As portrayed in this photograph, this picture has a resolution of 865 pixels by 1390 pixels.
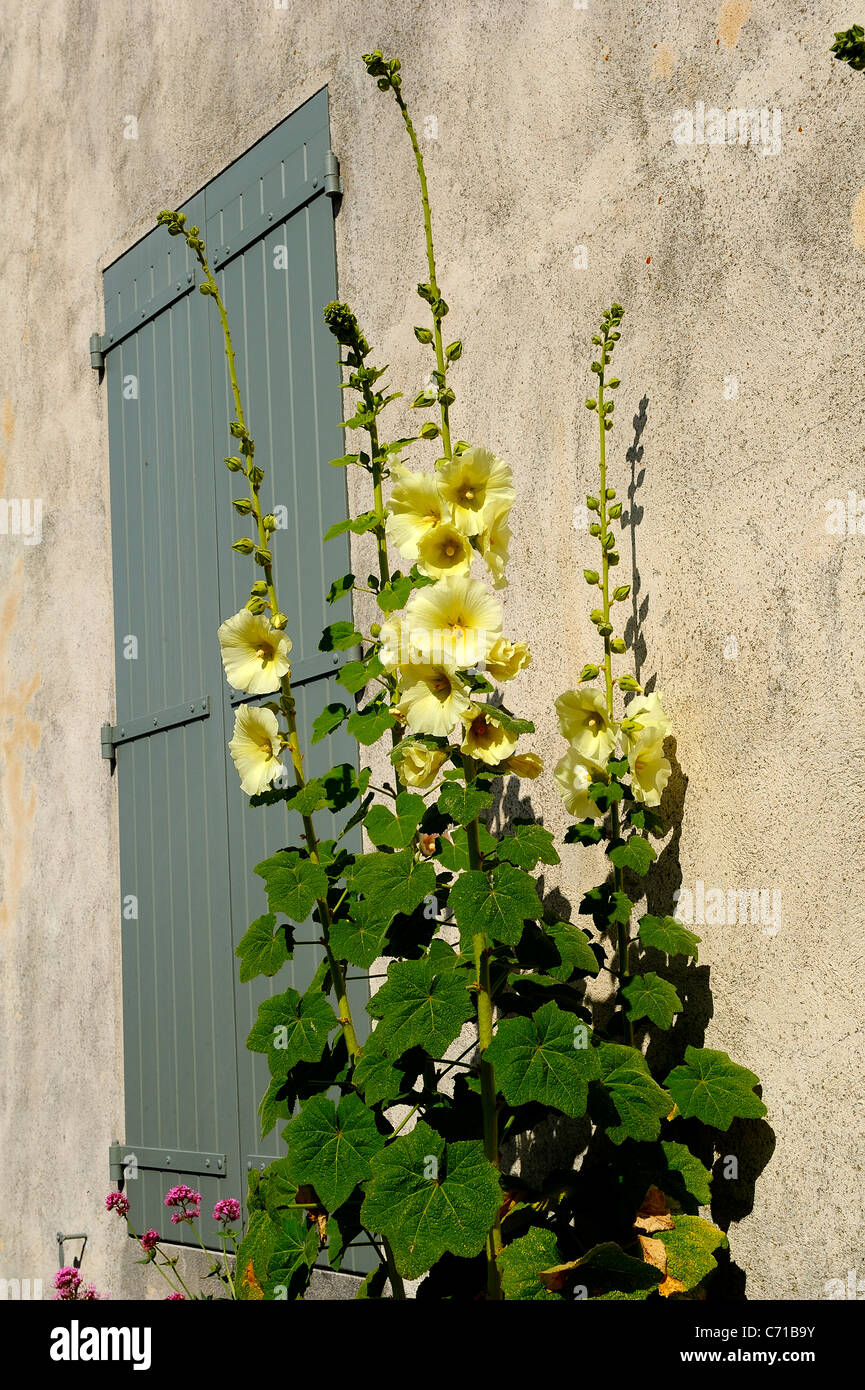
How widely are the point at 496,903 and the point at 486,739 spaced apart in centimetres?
26

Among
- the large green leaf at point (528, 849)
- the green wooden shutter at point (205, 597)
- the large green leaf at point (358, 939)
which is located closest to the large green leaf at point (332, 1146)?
the large green leaf at point (358, 939)

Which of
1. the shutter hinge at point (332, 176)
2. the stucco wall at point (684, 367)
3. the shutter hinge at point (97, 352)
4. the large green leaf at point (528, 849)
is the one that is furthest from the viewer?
the shutter hinge at point (97, 352)

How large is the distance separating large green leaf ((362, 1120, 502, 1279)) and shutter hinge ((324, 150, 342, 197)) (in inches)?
97.8

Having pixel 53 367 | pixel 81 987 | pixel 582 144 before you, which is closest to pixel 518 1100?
pixel 582 144

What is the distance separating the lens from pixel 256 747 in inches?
93.1

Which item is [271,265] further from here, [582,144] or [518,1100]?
[518,1100]

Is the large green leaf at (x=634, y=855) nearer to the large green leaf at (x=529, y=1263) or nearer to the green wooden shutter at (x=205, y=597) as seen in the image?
the large green leaf at (x=529, y=1263)

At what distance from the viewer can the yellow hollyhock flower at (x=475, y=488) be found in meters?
2.10

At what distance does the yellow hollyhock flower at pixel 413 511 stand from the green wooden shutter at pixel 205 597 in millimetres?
1283

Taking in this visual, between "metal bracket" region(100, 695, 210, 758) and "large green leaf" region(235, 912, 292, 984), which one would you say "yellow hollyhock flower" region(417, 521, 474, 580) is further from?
"metal bracket" region(100, 695, 210, 758)

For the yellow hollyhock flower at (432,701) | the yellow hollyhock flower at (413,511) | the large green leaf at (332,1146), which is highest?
the yellow hollyhock flower at (413,511)

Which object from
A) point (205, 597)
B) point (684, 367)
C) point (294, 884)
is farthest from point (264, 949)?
point (205, 597)

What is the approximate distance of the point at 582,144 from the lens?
2.82 m

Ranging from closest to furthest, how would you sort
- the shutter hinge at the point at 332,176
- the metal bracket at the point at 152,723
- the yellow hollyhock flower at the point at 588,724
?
the yellow hollyhock flower at the point at 588,724 → the shutter hinge at the point at 332,176 → the metal bracket at the point at 152,723
